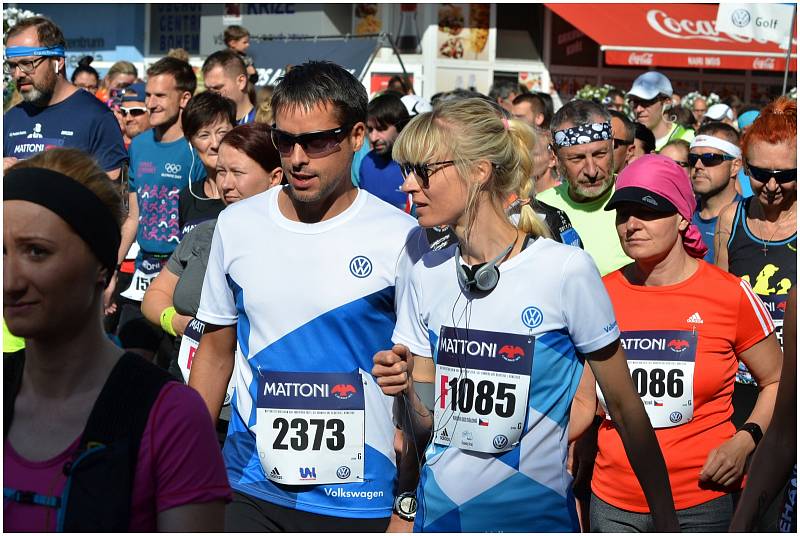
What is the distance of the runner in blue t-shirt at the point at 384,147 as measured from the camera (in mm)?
9102

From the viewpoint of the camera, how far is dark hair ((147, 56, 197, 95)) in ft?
28.2

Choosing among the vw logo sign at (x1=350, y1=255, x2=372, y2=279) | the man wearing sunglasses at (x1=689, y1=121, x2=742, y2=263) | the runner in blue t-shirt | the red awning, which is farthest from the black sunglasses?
the red awning

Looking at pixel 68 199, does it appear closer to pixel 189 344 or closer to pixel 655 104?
pixel 189 344

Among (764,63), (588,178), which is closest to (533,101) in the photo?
(588,178)

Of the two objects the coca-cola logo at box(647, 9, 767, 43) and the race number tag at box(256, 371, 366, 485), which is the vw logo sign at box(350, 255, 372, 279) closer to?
the race number tag at box(256, 371, 366, 485)

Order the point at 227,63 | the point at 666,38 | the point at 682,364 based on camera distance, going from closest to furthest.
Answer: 1. the point at 682,364
2. the point at 227,63
3. the point at 666,38

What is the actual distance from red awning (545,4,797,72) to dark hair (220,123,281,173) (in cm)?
2195

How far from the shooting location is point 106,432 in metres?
2.52

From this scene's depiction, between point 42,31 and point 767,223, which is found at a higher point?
point 42,31

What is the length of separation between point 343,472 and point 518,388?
724mm

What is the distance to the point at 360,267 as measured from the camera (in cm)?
398

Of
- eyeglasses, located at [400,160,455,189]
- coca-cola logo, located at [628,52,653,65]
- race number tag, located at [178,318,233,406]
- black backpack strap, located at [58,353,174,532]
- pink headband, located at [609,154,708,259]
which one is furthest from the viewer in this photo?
coca-cola logo, located at [628,52,653,65]

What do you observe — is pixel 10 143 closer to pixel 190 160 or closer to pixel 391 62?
pixel 190 160

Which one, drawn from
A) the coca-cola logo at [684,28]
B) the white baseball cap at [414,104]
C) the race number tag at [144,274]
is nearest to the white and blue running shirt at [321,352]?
the race number tag at [144,274]
